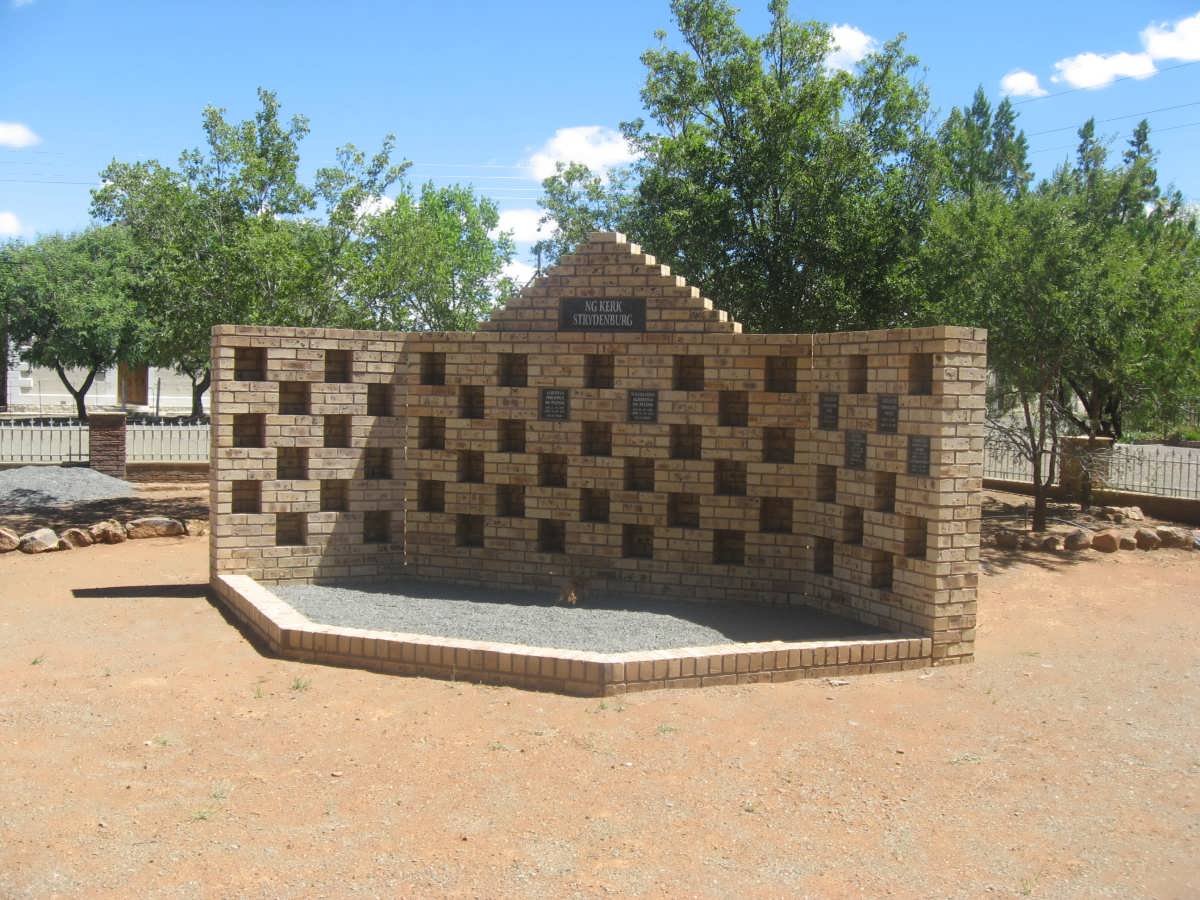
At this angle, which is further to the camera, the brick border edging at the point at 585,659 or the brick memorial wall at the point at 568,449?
the brick memorial wall at the point at 568,449

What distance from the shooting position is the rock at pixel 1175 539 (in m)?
14.9

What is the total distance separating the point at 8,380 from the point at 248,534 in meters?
39.0

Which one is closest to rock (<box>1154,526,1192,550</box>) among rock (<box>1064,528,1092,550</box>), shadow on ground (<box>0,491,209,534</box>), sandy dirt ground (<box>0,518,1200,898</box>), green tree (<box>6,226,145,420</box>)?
rock (<box>1064,528,1092,550</box>)

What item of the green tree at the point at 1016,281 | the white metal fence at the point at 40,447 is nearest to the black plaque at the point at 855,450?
the green tree at the point at 1016,281

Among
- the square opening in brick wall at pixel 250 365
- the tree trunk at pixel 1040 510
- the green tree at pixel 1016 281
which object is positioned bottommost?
the tree trunk at pixel 1040 510

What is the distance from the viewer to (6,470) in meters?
19.8

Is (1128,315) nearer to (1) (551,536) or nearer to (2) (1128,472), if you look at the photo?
(2) (1128,472)

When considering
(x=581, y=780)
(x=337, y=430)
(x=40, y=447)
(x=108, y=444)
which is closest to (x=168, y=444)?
(x=40, y=447)

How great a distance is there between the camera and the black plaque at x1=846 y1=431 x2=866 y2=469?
9125 millimetres

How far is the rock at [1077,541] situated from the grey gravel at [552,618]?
6.84 metres

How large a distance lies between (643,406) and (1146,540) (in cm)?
904

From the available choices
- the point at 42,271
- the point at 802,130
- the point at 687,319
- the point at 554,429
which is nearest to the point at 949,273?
the point at 802,130

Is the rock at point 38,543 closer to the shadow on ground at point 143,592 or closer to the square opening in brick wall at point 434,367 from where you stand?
the shadow on ground at point 143,592

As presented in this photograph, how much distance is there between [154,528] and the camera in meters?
15.1
